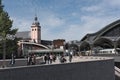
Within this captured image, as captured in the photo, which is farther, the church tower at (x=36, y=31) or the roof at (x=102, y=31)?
the church tower at (x=36, y=31)

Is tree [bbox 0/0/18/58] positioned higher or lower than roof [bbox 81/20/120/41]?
lower

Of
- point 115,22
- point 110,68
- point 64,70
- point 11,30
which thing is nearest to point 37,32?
point 115,22

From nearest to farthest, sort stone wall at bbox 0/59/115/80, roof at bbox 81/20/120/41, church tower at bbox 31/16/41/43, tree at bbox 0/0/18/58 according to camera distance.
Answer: stone wall at bbox 0/59/115/80
tree at bbox 0/0/18/58
roof at bbox 81/20/120/41
church tower at bbox 31/16/41/43

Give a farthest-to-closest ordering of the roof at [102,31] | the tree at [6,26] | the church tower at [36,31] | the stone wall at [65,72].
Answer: the church tower at [36,31], the roof at [102,31], the tree at [6,26], the stone wall at [65,72]

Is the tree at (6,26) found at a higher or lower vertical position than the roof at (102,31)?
lower

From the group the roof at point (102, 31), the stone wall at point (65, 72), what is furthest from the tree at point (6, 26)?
the roof at point (102, 31)

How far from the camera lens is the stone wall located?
1858cm

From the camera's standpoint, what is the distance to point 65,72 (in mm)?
23797

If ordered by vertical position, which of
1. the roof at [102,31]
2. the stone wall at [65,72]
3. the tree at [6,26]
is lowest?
the stone wall at [65,72]

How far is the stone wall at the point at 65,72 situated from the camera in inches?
731

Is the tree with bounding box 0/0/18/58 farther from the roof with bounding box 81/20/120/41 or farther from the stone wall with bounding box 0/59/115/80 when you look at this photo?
the roof with bounding box 81/20/120/41

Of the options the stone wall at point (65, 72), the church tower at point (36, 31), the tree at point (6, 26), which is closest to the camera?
the stone wall at point (65, 72)

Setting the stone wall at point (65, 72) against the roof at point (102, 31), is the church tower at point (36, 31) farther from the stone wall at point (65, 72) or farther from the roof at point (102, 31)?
the stone wall at point (65, 72)

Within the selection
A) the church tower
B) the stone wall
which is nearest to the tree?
the stone wall
